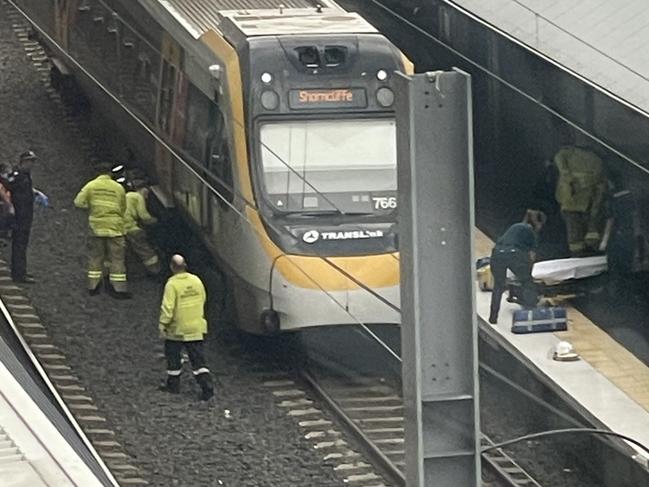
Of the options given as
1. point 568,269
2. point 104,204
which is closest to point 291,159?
point 104,204

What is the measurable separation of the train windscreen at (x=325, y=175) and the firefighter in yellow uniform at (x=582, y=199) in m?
2.87

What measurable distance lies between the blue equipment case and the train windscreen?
1586 mm

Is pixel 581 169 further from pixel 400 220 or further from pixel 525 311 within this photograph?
pixel 400 220

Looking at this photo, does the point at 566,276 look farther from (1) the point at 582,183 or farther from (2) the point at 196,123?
(2) the point at 196,123

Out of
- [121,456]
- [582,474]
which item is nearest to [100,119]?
[121,456]

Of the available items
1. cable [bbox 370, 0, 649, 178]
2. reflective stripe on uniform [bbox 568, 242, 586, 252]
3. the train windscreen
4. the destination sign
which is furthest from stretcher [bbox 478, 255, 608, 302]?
Answer: the destination sign

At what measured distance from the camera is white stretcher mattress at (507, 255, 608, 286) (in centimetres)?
1450

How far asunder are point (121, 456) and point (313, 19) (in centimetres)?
462

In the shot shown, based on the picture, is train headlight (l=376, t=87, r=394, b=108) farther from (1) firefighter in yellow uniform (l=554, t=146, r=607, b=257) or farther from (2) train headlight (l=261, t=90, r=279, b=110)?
(1) firefighter in yellow uniform (l=554, t=146, r=607, b=257)

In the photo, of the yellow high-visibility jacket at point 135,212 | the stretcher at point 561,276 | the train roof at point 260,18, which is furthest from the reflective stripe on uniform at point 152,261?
the stretcher at point 561,276

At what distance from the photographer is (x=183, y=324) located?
12.3 metres

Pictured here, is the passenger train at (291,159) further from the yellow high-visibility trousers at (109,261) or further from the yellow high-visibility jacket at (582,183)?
the yellow high-visibility jacket at (582,183)

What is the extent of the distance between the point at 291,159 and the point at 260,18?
1774 millimetres

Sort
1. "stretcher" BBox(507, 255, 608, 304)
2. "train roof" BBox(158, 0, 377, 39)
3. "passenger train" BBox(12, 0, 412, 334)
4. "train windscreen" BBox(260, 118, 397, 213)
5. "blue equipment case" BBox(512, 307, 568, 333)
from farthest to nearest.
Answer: "stretcher" BBox(507, 255, 608, 304)
"train roof" BBox(158, 0, 377, 39)
"blue equipment case" BBox(512, 307, 568, 333)
"train windscreen" BBox(260, 118, 397, 213)
"passenger train" BBox(12, 0, 412, 334)
